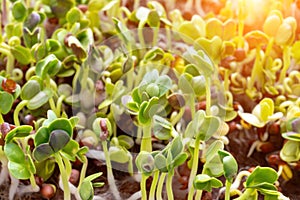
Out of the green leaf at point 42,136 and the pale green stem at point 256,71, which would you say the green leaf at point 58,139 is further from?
the pale green stem at point 256,71

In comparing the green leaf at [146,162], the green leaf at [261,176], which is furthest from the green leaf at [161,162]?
the green leaf at [261,176]

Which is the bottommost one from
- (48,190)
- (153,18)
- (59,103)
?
(48,190)

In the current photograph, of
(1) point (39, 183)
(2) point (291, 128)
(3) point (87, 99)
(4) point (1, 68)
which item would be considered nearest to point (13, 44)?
(4) point (1, 68)

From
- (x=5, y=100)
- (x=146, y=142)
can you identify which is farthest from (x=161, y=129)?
(x=5, y=100)

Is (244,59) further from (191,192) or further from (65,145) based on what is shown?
(65,145)

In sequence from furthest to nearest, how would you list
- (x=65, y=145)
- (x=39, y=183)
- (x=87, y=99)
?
(x=87, y=99) < (x=39, y=183) < (x=65, y=145)

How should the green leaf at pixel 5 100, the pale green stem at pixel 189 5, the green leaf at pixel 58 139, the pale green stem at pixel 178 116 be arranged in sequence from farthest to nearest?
1. the pale green stem at pixel 189 5
2. the pale green stem at pixel 178 116
3. the green leaf at pixel 5 100
4. the green leaf at pixel 58 139

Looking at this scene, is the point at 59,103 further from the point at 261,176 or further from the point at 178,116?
the point at 261,176
